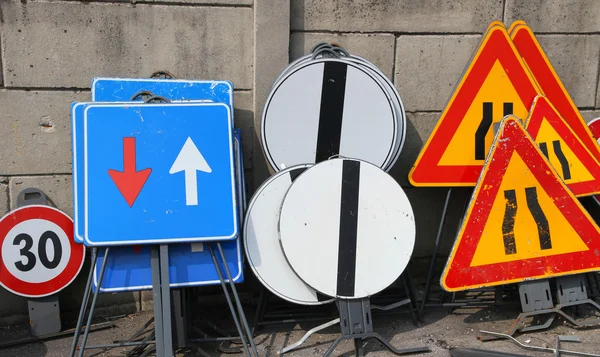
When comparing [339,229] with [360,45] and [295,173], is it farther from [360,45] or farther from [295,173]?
[360,45]

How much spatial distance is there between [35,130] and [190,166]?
129 centimetres

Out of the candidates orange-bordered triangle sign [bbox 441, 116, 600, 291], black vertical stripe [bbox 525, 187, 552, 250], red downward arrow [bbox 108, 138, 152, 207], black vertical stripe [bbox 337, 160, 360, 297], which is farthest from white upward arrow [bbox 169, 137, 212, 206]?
black vertical stripe [bbox 525, 187, 552, 250]

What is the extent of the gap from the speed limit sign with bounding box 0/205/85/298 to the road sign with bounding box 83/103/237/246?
822 mm

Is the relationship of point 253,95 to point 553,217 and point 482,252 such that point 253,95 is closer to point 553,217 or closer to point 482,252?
point 482,252

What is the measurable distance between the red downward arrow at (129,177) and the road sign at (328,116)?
2.70 feet

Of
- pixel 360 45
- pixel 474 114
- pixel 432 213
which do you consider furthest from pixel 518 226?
pixel 360 45

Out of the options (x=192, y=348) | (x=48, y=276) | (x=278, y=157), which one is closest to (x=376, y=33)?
(x=278, y=157)

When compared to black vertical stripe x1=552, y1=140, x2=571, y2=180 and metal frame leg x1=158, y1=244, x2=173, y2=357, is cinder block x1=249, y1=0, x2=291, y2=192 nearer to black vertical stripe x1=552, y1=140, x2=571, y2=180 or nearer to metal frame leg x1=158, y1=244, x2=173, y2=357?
metal frame leg x1=158, y1=244, x2=173, y2=357

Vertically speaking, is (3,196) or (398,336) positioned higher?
(3,196)

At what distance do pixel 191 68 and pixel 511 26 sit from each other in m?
2.22

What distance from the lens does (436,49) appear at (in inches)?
161

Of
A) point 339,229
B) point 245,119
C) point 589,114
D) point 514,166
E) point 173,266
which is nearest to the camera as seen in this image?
point 173,266

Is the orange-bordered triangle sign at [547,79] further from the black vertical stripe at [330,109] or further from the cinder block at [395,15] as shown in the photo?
the black vertical stripe at [330,109]

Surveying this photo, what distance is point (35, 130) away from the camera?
3.68 m
